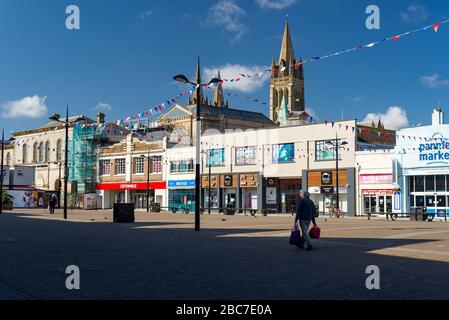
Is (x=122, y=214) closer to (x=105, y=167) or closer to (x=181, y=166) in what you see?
(x=181, y=166)

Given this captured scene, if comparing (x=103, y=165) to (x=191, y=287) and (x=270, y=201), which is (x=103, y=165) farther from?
(x=191, y=287)

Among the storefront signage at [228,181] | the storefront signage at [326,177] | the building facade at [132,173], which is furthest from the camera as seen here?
the building facade at [132,173]

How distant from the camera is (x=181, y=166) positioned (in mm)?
68625

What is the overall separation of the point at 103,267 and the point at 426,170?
3953 cm

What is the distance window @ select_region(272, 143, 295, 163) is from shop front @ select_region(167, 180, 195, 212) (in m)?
12.4

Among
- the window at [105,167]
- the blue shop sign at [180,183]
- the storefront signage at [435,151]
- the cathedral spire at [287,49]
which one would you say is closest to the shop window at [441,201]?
the storefront signage at [435,151]

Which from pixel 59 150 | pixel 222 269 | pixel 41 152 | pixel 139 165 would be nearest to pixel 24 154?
pixel 41 152

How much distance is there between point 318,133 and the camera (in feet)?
180

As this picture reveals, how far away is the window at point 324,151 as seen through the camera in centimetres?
5350

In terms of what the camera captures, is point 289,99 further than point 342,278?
Yes

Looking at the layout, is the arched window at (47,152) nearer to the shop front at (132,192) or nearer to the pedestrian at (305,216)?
the shop front at (132,192)

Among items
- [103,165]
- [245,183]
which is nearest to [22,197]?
[103,165]

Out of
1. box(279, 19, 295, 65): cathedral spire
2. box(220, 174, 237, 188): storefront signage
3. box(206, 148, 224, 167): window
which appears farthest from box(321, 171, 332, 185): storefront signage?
box(279, 19, 295, 65): cathedral spire

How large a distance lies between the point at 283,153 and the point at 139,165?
24143mm
